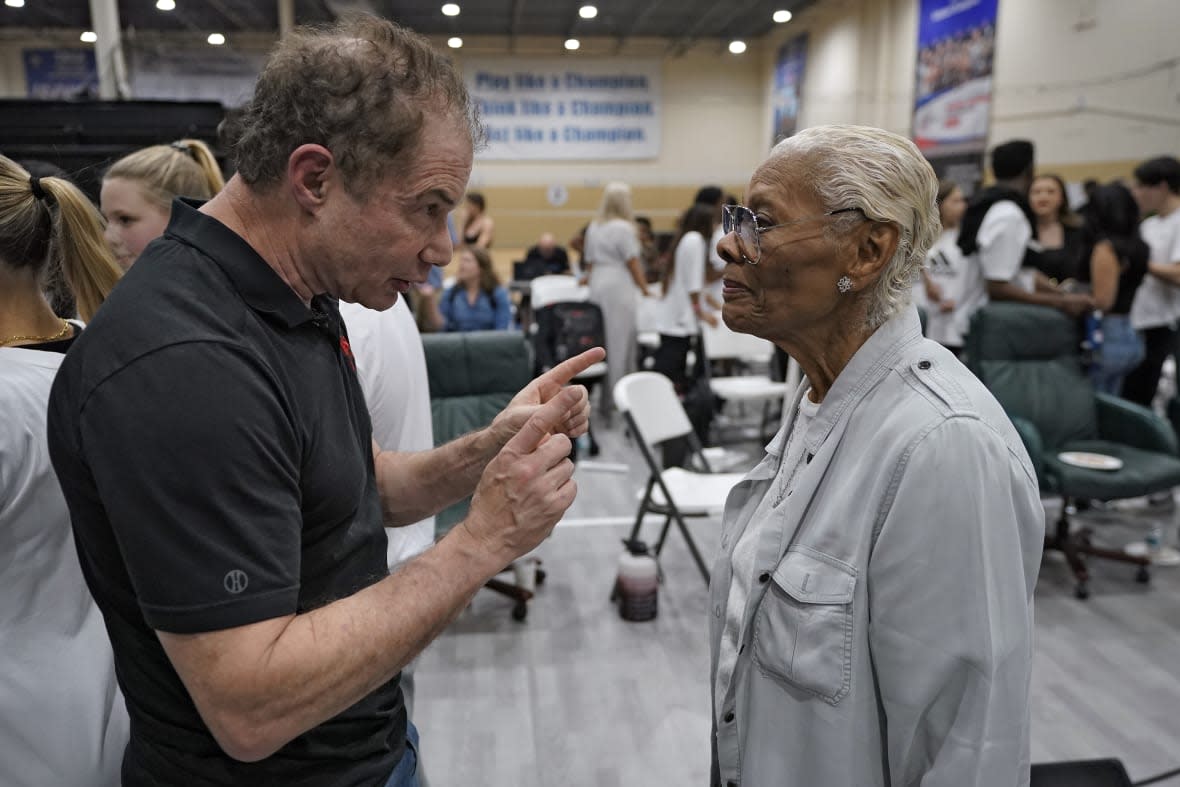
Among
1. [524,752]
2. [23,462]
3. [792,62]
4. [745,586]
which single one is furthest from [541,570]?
[792,62]

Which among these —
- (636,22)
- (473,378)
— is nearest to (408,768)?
(473,378)

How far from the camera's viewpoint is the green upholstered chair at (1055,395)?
148 inches

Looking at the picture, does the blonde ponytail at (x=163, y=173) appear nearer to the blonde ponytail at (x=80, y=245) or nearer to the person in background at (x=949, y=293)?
the blonde ponytail at (x=80, y=245)

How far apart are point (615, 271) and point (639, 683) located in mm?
4004

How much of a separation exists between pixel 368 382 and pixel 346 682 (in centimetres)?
100

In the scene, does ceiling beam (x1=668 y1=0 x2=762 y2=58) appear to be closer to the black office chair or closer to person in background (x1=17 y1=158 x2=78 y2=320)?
person in background (x1=17 y1=158 x2=78 y2=320)

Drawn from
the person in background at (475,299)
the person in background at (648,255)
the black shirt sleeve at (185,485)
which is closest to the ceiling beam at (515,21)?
the person in background at (648,255)

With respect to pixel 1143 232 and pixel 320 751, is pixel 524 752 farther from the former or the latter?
pixel 1143 232

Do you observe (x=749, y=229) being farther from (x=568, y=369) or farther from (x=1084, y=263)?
(x=1084, y=263)

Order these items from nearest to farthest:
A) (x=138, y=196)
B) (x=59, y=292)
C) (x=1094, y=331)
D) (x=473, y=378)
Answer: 1. (x=59, y=292)
2. (x=138, y=196)
3. (x=473, y=378)
4. (x=1094, y=331)

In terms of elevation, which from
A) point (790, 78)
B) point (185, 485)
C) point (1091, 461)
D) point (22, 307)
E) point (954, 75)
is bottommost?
point (1091, 461)

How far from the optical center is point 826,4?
402 inches

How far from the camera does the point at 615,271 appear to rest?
20.9 feet

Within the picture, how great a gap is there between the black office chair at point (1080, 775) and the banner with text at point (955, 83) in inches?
291
